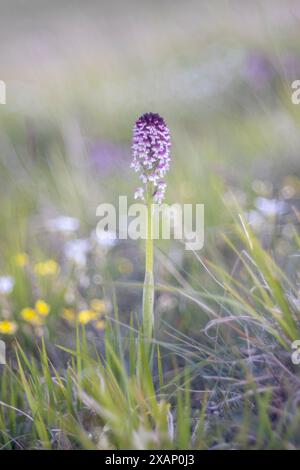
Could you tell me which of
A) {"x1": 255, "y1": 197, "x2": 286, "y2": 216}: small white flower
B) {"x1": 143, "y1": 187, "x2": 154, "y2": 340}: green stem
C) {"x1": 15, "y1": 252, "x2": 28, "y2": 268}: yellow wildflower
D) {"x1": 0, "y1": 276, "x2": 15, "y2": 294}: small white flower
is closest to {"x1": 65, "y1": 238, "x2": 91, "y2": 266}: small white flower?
{"x1": 15, "y1": 252, "x2": 28, "y2": 268}: yellow wildflower

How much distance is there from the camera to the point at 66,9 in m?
15.1

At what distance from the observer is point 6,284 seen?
2.40 meters

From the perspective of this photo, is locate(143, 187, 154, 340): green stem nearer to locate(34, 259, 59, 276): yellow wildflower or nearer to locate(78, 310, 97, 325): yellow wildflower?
locate(78, 310, 97, 325): yellow wildflower

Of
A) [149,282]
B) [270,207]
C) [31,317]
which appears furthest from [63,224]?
[149,282]

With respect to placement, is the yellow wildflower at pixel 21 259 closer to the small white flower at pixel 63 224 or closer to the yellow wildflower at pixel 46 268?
the yellow wildflower at pixel 46 268

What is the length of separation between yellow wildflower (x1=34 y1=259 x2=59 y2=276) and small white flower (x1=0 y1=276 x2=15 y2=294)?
149 millimetres

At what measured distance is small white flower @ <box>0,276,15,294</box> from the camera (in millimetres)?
2395

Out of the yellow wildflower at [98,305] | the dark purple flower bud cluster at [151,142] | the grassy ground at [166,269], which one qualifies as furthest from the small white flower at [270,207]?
the dark purple flower bud cluster at [151,142]

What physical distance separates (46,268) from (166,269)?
1.76ft

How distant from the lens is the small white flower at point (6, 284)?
7.86ft

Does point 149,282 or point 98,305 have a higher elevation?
point 149,282

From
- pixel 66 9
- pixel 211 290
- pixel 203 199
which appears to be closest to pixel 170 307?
pixel 211 290

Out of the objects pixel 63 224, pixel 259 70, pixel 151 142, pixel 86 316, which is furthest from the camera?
pixel 259 70

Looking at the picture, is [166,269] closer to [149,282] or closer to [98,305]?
[98,305]
